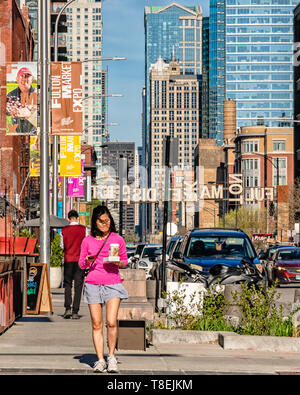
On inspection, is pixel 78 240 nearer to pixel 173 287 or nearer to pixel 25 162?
pixel 173 287

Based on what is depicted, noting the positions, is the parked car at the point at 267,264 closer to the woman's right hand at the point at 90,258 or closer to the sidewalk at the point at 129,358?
the sidewalk at the point at 129,358

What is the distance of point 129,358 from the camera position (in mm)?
11156

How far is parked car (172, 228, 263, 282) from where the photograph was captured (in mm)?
19188

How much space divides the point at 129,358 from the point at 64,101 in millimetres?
10236

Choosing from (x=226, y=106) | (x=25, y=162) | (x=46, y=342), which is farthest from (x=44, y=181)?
(x=226, y=106)

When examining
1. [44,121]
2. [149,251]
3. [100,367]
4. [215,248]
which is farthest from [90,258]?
[149,251]

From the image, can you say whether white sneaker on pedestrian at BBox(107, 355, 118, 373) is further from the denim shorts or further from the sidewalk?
the denim shorts

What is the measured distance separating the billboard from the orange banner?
50 centimetres

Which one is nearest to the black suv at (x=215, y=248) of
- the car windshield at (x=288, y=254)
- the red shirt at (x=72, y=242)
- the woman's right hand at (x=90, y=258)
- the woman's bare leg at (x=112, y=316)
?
the red shirt at (x=72, y=242)

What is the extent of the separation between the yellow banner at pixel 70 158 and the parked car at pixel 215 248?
47.8 feet

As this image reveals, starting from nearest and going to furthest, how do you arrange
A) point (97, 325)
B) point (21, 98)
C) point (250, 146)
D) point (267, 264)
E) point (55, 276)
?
1. point (97, 325)
2. point (21, 98)
3. point (267, 264)
4. point (55, 276)
5. point (250, 146)

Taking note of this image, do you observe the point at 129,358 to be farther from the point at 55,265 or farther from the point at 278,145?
the point at 278,145

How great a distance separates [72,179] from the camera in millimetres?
43969

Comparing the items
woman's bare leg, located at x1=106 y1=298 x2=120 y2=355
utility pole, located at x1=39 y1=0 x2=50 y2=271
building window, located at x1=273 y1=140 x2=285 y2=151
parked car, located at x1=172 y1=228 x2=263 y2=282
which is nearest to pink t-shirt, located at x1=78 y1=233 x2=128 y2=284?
woman's bare leg, located at x1=106 y1=298 x2=120 y2=355
